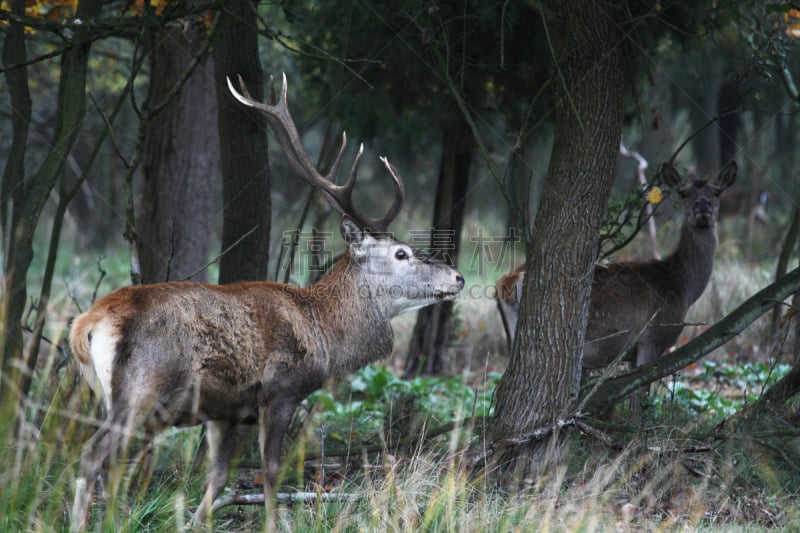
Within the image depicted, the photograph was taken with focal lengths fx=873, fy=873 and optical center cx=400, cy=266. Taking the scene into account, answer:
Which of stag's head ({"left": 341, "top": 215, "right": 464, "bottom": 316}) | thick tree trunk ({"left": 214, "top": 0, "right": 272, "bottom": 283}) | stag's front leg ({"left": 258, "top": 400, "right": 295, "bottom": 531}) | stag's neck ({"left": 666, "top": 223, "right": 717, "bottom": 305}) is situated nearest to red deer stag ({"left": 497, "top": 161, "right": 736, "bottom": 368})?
stag's neck ({"left": 666, "top": 223, "right": 717, "bottom": 305})

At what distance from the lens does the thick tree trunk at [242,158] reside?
23.0ft

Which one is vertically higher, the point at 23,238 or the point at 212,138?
the point at 212,138

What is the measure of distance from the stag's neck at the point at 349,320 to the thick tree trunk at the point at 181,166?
269 cm

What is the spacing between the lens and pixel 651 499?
5305 mm

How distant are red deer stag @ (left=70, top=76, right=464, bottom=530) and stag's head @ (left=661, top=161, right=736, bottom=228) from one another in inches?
135

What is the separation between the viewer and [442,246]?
9.63 m

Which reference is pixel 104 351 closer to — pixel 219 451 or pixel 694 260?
pixel 219 451

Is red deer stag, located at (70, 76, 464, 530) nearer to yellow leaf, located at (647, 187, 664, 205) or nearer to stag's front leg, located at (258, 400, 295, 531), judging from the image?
stag's front leg, located at (258, 400, 295, 531)

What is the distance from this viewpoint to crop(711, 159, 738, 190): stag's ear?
28.5ft

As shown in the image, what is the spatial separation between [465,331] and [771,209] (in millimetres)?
14771

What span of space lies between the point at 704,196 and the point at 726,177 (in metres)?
0.34

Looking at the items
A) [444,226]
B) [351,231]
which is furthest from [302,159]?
[444,226]

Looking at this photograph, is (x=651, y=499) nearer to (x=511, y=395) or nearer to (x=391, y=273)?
(x=511, y=395)

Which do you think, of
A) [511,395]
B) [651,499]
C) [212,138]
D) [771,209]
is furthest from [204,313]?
[771,209]
